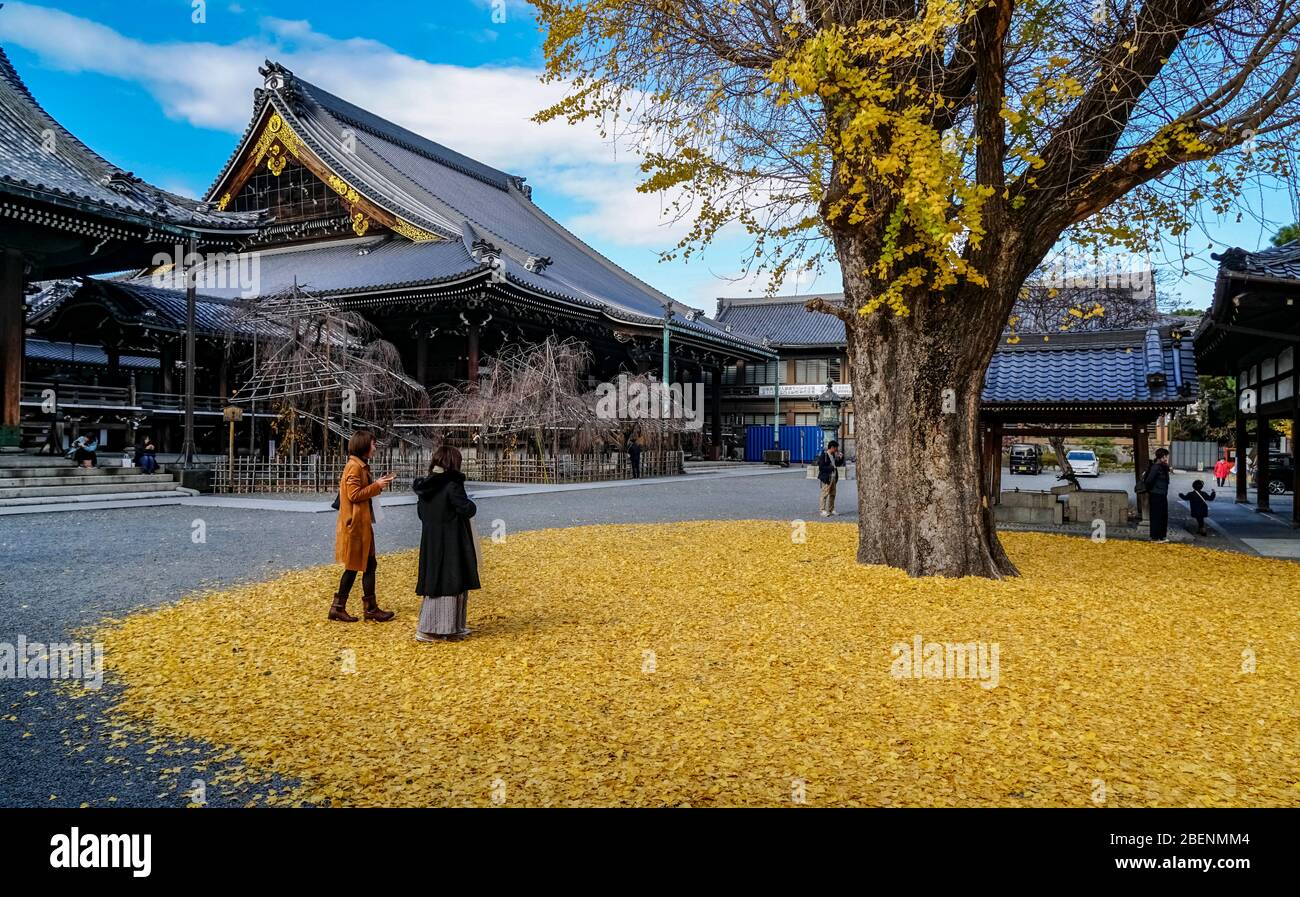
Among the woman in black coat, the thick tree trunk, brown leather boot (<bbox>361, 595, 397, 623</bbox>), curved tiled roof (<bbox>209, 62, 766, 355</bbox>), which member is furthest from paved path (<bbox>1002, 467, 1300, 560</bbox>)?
curved tiled roof (<bbox>209, 62, 766, 355</bbox>)

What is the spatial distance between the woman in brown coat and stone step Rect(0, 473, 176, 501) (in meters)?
12.6

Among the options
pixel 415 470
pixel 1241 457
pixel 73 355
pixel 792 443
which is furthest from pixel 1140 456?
pixel 792 443

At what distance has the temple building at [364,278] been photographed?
24.1 meters

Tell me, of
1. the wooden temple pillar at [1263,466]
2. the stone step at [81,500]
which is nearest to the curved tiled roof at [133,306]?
the stone step at [81,500]

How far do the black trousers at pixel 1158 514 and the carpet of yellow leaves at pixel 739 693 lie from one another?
429 centimetres

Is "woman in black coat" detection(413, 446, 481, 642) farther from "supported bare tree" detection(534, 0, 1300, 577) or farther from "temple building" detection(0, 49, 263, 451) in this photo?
"temple building" detection(0, 49, 263, 451)

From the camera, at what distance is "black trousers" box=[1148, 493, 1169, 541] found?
498 inches

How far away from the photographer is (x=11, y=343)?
1764 centimetres

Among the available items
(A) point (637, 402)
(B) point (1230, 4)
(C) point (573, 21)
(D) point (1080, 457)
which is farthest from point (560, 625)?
(D) point (1080, 457)

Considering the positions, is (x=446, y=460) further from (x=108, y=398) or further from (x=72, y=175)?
(x=108, y=398)

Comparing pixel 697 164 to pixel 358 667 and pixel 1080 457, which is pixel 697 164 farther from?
pixel 1080 457

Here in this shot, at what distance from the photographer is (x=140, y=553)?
33.0 ft

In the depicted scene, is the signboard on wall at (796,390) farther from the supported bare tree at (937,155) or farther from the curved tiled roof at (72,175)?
the supported bare tree at (937,155)

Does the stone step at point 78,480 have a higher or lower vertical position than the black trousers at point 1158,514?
higher
